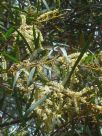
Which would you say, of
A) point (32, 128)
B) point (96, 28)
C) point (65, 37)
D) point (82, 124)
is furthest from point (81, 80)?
point (96, 28)

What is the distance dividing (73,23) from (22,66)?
5.12 feet

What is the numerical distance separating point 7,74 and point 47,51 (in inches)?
7.1

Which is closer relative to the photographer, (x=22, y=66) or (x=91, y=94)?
(x=22, y=66)

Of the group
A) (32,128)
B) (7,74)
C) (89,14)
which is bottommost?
(32,128)

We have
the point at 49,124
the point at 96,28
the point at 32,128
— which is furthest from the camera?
the point at 96,28

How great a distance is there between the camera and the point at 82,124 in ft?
6.36

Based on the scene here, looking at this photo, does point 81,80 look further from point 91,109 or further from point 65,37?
point 65,37

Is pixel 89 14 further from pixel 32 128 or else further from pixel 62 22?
pixel 32 128

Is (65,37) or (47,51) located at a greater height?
(47,51)

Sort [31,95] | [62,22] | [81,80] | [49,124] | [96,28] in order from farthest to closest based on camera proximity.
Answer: [96,28] → [62,22] → [81,80] → [31,95] → [49,124]

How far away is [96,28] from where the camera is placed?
3057 mm

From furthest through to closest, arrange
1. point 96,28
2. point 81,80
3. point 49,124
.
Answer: point 96,28 → point 81,80 → point 49,124

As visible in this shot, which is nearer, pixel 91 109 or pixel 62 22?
pixel 91 109

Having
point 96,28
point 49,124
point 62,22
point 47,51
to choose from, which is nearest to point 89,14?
point 96,28
